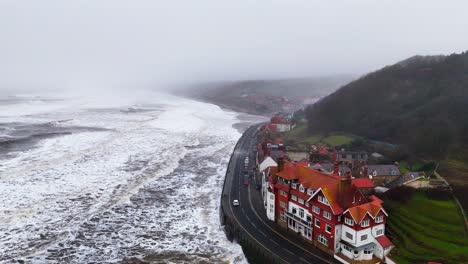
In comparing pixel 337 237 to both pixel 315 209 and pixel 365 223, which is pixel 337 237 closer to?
pixel 365 223

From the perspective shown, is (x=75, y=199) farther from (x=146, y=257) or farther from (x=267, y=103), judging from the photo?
(x=267, y=103)

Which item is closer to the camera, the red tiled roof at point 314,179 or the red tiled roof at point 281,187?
the red tiled roof at point 314,179

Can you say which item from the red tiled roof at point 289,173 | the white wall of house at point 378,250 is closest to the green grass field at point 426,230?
the white wall of house at point 378,250

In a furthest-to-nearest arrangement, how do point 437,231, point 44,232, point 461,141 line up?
point 461,141, point 44,232, point 437,231

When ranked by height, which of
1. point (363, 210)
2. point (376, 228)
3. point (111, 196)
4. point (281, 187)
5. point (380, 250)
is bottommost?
point (111, 196)

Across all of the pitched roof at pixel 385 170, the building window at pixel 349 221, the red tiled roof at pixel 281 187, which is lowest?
the pitched roof at pixel 385 170

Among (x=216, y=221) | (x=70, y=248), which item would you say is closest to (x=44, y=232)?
(x=70, y=248)

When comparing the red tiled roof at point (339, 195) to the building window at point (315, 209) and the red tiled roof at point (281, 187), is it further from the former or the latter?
the red tiled roof at point (281, 187)

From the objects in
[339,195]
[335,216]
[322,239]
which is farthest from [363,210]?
[322,239]
